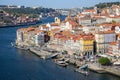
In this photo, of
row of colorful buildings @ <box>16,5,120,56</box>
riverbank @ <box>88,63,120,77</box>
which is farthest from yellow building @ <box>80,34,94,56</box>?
riverbank @ <box>88,63,120,77</box>

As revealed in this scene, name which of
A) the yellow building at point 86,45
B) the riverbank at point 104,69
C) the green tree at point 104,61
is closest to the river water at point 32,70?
the riverbank at point 104,69

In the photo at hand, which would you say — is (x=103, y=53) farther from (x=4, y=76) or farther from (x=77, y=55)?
(x=4, y=76)

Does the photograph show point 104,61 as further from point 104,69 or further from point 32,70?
point 32,70

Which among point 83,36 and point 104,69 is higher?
point 83,36

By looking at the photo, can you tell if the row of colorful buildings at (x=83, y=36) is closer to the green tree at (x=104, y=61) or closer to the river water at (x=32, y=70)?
the green tree at (x=104, y=61)

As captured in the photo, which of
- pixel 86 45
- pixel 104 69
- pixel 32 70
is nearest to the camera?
pixel 104 69

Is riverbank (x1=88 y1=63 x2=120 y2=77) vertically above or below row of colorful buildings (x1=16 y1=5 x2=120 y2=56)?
below

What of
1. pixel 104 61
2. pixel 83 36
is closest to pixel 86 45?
pixel 83 36

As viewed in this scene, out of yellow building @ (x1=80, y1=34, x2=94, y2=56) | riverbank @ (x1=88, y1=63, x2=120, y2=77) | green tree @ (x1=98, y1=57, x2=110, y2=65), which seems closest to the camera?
riverbank @ (x1=88, y1=63, x2=120, y2=77)

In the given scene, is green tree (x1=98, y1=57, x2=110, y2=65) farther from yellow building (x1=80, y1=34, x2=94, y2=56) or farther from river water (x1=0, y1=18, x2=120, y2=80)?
yellow building (x1=80, y1=34, x2=94, y2=56)

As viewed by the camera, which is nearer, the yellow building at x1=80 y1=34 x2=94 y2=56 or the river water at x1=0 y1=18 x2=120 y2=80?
the river water at x1=0 y1=18 x2=120 y2=80

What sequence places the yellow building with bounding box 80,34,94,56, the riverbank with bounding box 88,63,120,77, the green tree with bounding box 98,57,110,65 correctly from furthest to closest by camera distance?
1. the yellow building with bounding box 80,34,94,56
2. the green tree with bounding box 98,57,110,65
3. the riverbank with bounding box 88,63,120,77
